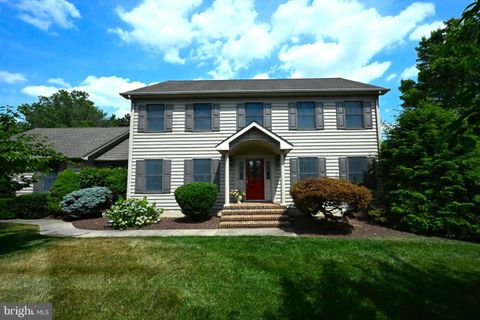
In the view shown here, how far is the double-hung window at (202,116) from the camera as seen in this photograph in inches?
429

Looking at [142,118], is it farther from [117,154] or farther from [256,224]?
[256,224]

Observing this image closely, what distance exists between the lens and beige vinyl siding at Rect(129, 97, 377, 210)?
10453mm

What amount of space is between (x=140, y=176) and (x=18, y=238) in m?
4.46

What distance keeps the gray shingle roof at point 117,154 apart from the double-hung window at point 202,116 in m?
4.54

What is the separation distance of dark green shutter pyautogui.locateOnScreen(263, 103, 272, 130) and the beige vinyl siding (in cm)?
17

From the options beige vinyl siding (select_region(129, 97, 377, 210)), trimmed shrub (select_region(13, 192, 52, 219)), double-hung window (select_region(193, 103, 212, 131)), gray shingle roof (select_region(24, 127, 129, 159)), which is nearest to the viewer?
beige vinyl siding (select_region(129, 97, 377, 210))

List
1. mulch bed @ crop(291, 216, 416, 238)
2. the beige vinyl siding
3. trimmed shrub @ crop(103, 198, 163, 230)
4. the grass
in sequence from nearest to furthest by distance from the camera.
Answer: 1. the grass
2. mulch bed @ crop(291, 216, 416, 238)
3. trimmed shrub @ crop(103, 198, 163, 230)
4. the beige vinyl siding

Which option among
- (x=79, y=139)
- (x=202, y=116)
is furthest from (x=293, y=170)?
(x=79, y=139)

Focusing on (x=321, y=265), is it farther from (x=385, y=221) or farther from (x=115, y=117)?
(x=115, y=117)

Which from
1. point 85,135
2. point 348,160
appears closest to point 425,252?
point 348,160

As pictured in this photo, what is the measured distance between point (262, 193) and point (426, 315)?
7.67 meters

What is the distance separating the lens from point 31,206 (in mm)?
11023

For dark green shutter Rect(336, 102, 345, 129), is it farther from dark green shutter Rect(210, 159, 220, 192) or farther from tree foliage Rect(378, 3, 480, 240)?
dark green shutter Rect(210, 159, 220, 192)

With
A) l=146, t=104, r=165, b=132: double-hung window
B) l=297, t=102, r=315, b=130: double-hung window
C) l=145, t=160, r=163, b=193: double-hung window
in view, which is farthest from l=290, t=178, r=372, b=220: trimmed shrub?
l=146, t=104, r=165, b=132: double-hung window
